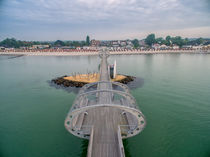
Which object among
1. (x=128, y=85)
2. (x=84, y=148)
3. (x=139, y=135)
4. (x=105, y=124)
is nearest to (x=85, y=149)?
(x=84, y=148)

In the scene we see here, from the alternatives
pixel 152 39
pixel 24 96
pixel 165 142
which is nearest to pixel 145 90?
pixel 165 142

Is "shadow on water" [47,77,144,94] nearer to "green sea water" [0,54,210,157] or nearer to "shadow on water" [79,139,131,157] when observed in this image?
"green sea water" [0,54,210,157]

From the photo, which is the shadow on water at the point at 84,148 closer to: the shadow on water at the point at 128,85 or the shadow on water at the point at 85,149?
the shadow on water at the point at 85,149

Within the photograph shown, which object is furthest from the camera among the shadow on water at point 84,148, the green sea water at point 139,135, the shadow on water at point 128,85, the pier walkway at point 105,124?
the shadow on water at point 128,85

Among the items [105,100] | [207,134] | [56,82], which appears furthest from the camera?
[56,82]

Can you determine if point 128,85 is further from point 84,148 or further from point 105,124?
point 84,148

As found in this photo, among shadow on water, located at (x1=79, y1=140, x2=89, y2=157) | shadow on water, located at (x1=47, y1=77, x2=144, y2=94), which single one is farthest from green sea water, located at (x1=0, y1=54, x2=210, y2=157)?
shadow on water, located at (x1=47, y1=77, x2=144, y2=94)

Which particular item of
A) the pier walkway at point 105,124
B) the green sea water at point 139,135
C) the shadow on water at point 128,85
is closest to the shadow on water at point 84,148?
the green sea water at point 139,135

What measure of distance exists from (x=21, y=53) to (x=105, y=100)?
92466 millimetres

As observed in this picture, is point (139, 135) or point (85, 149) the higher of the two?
point (139, 135)

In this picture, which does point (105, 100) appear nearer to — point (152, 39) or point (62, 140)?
point (62, 140)

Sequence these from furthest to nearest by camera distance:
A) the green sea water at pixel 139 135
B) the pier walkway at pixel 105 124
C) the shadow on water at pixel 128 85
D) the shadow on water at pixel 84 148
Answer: the shadow on water at pixel 128 85 → the green sea water at pixel 139 135 → the shadow on water at pixel 84 148 → the pier walkway at pixel 105 124

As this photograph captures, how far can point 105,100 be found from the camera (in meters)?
14.5

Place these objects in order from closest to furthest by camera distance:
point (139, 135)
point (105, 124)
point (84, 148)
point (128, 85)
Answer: point (84, 148)
point (105, 124)
point (139, 135)
point (128, 85)
